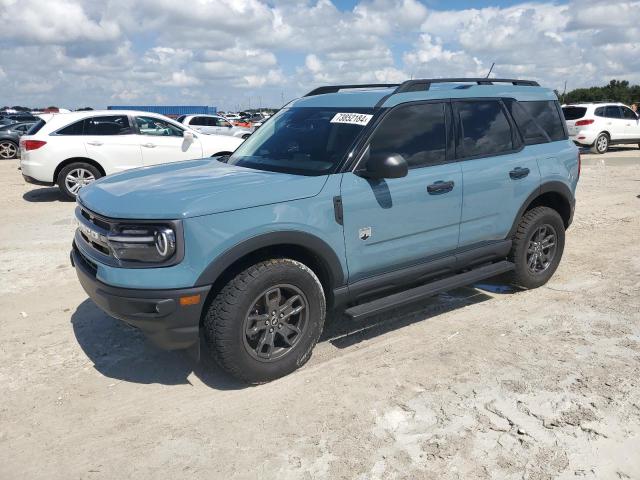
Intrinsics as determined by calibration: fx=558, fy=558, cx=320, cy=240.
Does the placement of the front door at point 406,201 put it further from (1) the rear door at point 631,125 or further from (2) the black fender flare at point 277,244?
(1) the rear door at point 631,125

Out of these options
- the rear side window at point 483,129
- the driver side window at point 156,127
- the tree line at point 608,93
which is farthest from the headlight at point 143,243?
the tree line at point 608,93

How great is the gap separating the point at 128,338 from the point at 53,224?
4849mm

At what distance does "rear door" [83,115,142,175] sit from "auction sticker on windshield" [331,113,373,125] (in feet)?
23.7

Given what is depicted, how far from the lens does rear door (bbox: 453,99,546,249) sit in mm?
4543

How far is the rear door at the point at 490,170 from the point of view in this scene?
4543mm

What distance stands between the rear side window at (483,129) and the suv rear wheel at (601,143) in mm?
16028

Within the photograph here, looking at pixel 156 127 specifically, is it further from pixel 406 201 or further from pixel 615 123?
pixel 615 123

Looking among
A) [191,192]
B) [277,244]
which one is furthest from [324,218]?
[191,192]

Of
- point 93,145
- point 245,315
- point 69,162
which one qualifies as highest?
point 93,145

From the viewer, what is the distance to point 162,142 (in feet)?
35.8

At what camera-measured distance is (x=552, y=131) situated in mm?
5383

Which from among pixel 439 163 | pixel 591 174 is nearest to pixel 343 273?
pixel 439 163

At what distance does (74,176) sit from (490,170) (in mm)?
8235

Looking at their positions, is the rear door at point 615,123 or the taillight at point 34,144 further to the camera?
the rear door at point 615,123
